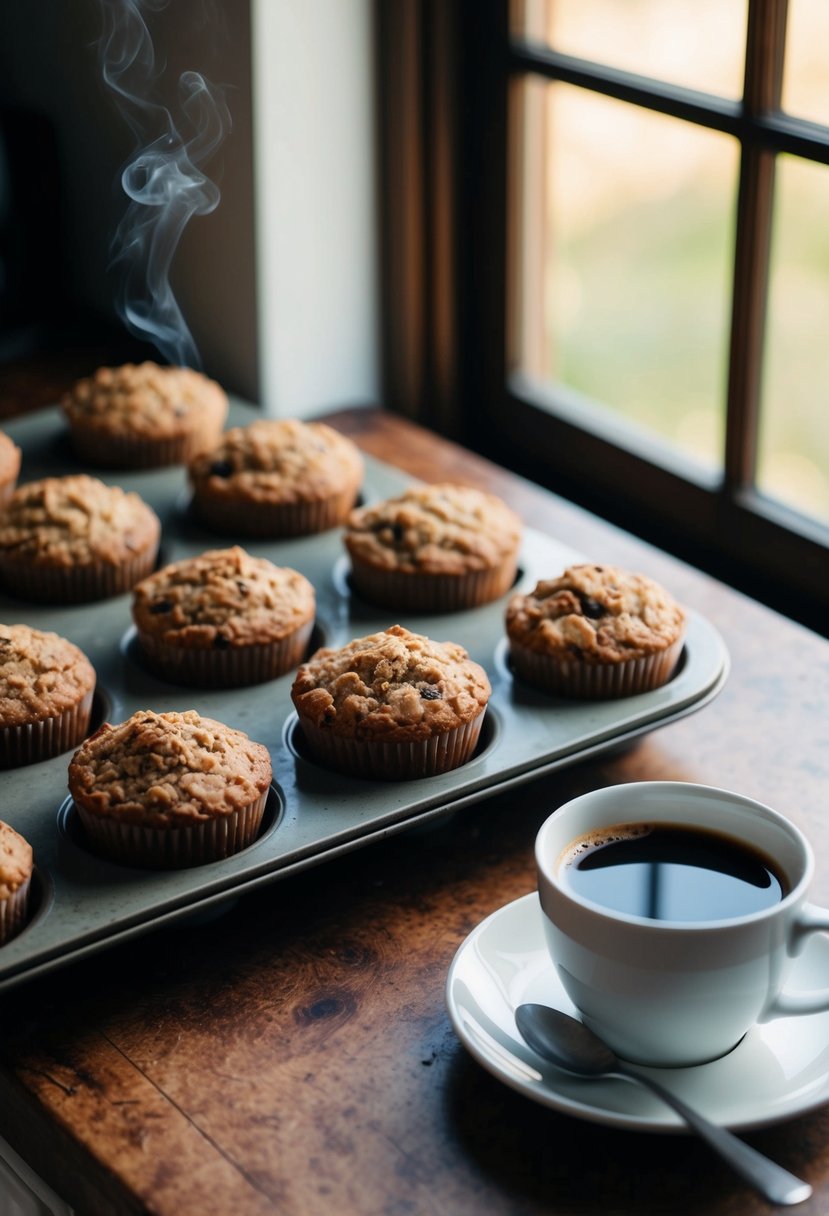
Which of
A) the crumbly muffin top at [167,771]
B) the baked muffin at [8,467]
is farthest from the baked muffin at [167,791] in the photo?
the baked muffin at [8,467]

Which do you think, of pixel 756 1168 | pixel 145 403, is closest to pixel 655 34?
pixel 145 403

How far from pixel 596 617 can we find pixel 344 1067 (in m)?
0.55

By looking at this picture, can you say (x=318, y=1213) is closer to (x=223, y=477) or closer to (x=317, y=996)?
(x=317, y=996)

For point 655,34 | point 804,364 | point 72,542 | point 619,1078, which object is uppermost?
point 655,34

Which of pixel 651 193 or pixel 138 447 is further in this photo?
pixel 651 193

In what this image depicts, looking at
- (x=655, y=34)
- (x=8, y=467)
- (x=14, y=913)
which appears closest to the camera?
(x=14, y=913)

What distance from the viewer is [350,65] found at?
2.19 metres

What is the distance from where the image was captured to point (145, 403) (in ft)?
6.67

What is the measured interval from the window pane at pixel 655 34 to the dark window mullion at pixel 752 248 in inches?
1.3

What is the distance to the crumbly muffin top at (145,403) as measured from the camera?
6.61 feet

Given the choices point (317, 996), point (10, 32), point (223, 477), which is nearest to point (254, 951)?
point (317, 996)

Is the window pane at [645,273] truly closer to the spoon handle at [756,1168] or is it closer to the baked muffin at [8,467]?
the baked muffin at [8,467]

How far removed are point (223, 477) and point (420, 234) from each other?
0.66 m

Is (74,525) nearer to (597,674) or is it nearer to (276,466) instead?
(276,466)
